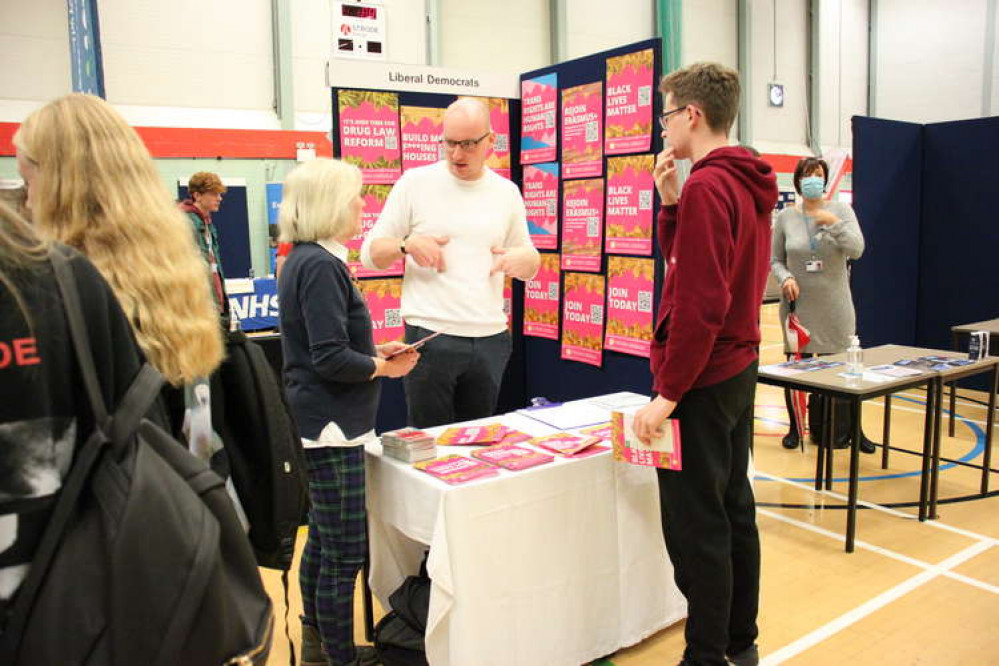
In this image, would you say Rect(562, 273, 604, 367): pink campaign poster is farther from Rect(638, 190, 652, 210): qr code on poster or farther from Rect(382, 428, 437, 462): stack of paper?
Rect(382, 428, 437, 462): stack of paper

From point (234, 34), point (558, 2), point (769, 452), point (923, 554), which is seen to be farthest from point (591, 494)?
point (558, 2)

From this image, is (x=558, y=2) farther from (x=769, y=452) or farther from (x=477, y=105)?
(x=477, y=105)

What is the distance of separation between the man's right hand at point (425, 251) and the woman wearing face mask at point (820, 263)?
2.37 metres

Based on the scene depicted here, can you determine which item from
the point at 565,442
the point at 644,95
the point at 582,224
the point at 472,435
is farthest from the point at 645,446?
the point at 582,224

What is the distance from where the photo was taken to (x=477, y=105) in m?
2.61

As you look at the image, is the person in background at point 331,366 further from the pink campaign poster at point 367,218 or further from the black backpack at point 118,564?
the pink campaign poster at point 367,218

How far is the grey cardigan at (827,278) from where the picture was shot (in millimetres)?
4133

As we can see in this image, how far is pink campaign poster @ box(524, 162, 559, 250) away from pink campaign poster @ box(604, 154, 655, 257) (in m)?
0.43

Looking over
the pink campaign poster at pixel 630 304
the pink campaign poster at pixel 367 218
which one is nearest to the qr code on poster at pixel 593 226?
the pink campaign poster at pixel 630 304

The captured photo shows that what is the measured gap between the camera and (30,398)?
0.77m

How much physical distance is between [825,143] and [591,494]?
1269 cm

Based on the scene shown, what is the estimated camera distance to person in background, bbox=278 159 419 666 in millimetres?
2035

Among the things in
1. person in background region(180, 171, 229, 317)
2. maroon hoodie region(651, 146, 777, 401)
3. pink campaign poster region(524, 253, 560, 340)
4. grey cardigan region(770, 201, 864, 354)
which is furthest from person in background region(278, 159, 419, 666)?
person in background region(180, 171, 229, 317)

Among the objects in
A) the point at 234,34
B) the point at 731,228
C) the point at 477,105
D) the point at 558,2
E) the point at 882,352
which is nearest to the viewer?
the point at 731,228
